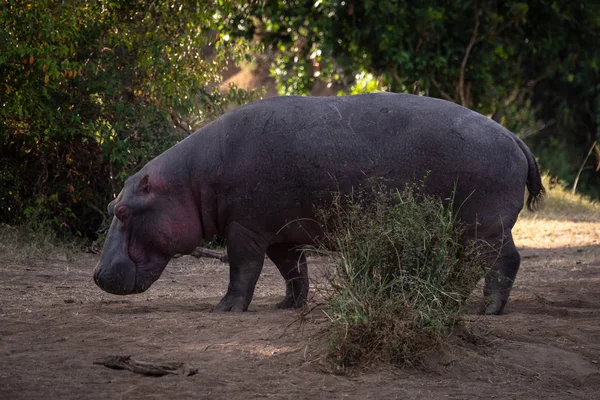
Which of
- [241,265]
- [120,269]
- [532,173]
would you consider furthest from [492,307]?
[120,269]

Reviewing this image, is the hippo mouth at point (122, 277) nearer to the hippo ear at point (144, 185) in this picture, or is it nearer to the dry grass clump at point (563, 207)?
the hippo ear at point (144, 185)

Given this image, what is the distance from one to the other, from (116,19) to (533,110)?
938 centimetres

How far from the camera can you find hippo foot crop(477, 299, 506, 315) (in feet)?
19.9

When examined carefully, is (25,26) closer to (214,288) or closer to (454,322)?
(214,288)

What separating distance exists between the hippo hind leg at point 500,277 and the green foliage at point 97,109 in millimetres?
4363

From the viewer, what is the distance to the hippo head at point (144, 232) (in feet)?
20.2

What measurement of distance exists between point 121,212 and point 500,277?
8.36ft

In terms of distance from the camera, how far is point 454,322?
15.6ft

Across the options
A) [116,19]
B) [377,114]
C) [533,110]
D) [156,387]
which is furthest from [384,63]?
[156,387]

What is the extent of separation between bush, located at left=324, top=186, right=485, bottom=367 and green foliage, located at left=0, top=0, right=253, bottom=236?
4874 mm

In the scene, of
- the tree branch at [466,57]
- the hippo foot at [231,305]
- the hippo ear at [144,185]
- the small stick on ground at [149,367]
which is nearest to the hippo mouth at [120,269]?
the hippo ear at [144,185]

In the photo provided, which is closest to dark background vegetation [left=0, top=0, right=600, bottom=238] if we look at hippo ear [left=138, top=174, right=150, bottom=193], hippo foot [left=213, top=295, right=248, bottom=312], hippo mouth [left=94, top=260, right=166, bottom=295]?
hippo ear [left=138, top=174, right=150, bottom=193]

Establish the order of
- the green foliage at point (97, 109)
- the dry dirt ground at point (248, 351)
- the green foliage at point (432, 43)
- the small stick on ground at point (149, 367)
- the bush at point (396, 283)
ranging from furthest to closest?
the green foliage at point (432, 43) < the green foliage at point (97, 109) < the bush at point (396, 283) < the small stick on ground at point (149, 367) < the dry dirt ground at point (248, 351)

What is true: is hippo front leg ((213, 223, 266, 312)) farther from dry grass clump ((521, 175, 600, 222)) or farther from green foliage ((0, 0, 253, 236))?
dry grass clump ((521, 175, 600, 222))
